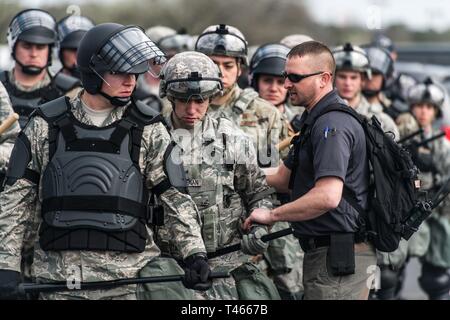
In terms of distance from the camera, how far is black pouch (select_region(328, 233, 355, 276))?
251 inches

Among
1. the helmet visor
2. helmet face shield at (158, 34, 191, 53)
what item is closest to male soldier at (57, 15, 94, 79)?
the helmet visor

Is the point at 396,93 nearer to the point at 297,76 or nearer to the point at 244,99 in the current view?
the point at 244,99

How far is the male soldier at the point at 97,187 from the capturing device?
19.5 feet

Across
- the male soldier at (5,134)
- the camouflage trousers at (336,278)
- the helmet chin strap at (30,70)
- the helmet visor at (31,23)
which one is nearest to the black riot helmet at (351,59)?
the helmet visor at (31,23)

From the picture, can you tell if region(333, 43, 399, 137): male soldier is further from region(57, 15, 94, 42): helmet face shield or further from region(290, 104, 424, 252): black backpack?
region(290, 104, 424, 252): black backpack

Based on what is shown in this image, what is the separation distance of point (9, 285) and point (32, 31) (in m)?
3.37

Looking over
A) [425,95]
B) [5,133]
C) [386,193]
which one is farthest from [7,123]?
[425,95]

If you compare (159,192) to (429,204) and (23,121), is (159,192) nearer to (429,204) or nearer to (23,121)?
(429,204)

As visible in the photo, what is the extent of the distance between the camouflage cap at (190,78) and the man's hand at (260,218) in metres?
0.74

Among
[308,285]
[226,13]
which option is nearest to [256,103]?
[308,285]

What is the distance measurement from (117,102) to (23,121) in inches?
96.3

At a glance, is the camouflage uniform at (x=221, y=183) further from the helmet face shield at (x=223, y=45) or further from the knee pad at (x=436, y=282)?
the knee pad at (x=436, y=282)

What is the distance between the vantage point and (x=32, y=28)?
8.86 m

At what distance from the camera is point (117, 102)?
19.9 feet
